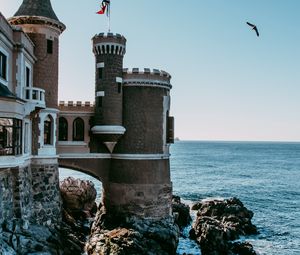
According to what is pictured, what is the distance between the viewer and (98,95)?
1225 inches

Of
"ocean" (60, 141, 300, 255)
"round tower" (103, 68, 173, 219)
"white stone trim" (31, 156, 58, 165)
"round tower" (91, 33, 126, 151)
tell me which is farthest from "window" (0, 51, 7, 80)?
"ocean" (60, 141, 300, 255)

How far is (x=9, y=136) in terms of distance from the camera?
19.7m

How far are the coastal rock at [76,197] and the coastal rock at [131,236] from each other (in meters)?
6.83

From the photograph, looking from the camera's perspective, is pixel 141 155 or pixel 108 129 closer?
pixel 108 129

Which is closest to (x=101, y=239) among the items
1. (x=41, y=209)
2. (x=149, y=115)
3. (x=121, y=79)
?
(x=41, y=209)

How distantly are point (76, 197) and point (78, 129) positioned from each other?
31.5ft

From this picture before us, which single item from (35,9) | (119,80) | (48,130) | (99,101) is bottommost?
(48,130)

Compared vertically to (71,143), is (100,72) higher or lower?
higher

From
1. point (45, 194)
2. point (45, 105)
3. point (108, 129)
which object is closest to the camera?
point (45, 194)

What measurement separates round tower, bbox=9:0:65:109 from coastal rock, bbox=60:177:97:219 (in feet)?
46.0

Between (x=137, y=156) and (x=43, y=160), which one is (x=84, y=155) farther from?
(x=43, y=160)

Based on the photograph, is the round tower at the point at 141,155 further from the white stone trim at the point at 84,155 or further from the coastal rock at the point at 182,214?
the coastal rock at the point at 182,214

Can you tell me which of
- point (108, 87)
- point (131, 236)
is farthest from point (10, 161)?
point (108, 87)

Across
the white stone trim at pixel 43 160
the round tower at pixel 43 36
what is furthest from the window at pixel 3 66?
the white stone trim at pixel 43 160
